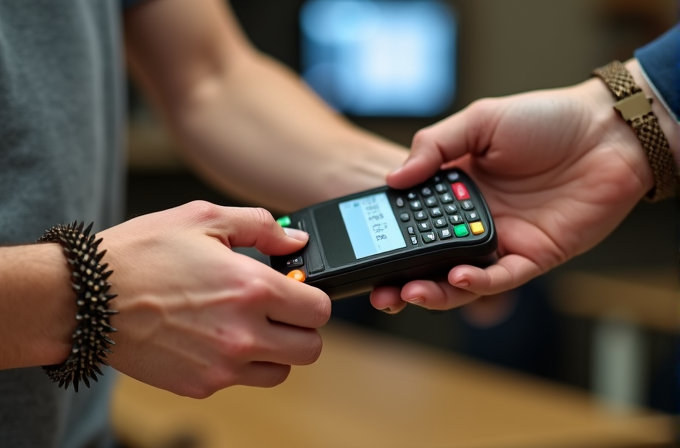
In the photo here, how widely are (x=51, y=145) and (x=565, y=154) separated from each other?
0.47m

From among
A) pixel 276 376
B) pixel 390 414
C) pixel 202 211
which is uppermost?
pixel 202 211

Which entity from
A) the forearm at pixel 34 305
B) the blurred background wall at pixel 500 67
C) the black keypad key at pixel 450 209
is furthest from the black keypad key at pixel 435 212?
the blurred background wall at pixel 500 67

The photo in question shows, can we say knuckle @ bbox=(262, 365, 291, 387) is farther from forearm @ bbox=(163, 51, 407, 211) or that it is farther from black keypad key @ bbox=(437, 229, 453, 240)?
forearm @ bbox=(163, 51, 407, 211)

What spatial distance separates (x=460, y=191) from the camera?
0.69 meters

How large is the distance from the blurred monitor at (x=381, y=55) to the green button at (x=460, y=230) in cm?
234

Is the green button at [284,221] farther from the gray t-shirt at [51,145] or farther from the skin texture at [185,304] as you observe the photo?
the gray t-shirt at [51,145]

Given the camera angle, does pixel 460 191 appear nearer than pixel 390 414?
Yes

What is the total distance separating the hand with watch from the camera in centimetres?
68

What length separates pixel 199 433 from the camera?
1.32 meters

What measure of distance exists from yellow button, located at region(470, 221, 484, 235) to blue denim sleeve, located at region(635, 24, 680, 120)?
21 cm

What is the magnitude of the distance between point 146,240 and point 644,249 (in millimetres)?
2833

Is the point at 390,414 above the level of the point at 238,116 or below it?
below

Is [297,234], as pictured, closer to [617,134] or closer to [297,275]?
[297,275]

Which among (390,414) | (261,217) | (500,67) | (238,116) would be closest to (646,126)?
(261,217)
